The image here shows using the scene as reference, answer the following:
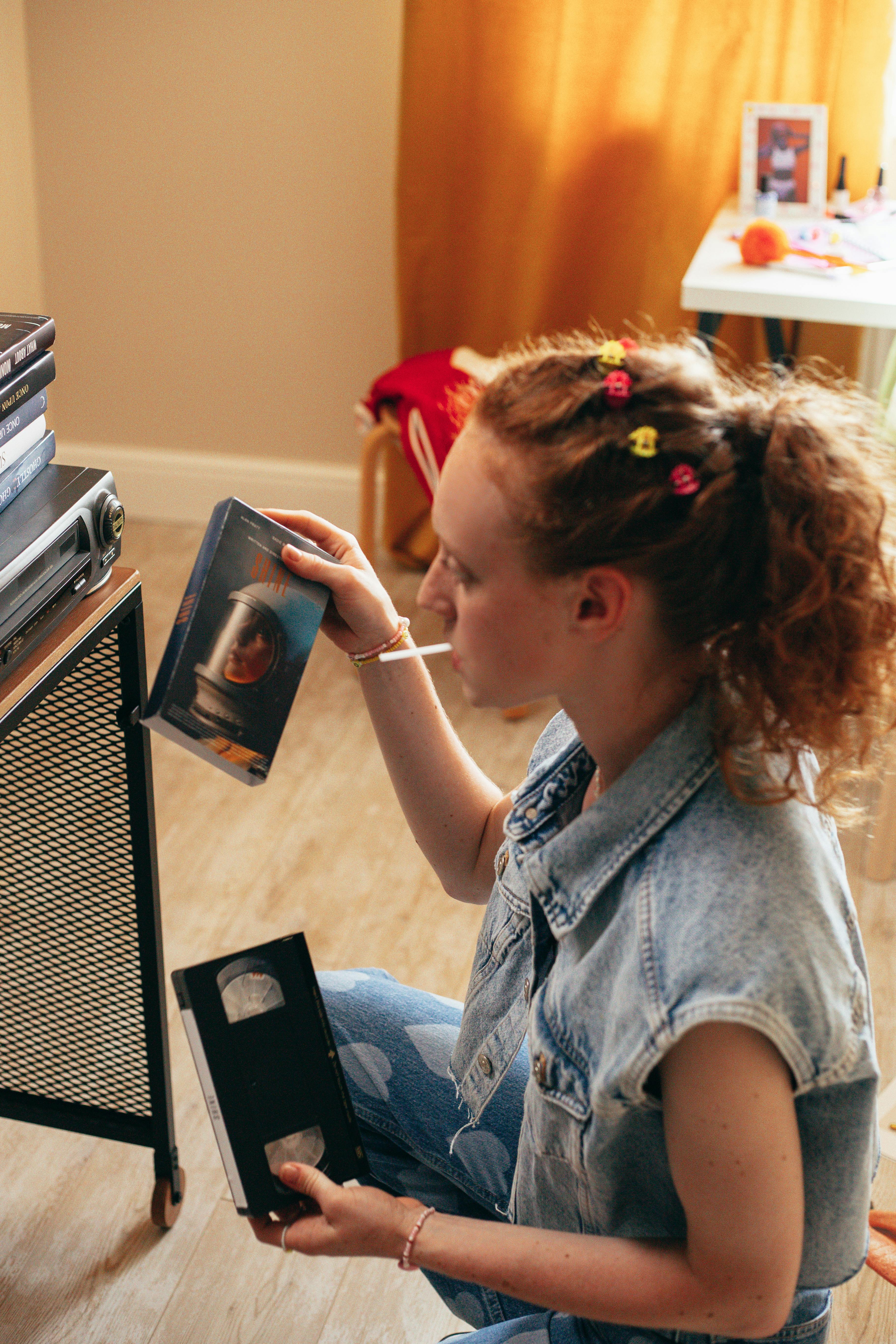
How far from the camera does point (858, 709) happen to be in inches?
30.3

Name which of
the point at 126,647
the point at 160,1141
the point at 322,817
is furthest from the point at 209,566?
the point at 322,817

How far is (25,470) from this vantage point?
1.01 m

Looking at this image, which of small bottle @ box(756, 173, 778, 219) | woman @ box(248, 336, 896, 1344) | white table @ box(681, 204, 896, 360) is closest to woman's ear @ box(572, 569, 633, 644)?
woman @ box(248, 336, 896, 1344)

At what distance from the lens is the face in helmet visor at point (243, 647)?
836 mm

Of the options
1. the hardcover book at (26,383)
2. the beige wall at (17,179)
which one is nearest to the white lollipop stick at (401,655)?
the hardcover book at (26,383)

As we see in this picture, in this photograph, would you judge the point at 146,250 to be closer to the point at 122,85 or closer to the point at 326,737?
the point at 122,85

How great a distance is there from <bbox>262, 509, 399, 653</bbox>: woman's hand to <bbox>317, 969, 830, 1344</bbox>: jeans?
1.09 feet

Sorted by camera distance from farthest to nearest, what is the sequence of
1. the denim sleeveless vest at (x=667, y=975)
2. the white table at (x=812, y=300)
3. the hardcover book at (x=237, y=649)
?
the white table at (x=812, y=300), the hardcover book at (x=237, y=649), the denim sleeveless vest at (x=667, y=975)

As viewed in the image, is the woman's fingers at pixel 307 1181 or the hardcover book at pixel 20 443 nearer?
the woman's fingers at pixel 307 1181

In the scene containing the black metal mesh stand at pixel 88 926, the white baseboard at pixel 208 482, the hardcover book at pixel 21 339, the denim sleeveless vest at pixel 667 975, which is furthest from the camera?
the white baseboard at pixel 208 482

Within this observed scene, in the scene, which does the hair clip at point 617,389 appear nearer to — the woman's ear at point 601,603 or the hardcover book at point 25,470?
the woman's ear at point 601,603

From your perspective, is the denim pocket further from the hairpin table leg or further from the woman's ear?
A: the hairpin table leg

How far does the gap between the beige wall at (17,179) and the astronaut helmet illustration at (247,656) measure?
208 cm

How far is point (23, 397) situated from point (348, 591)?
29 cm
